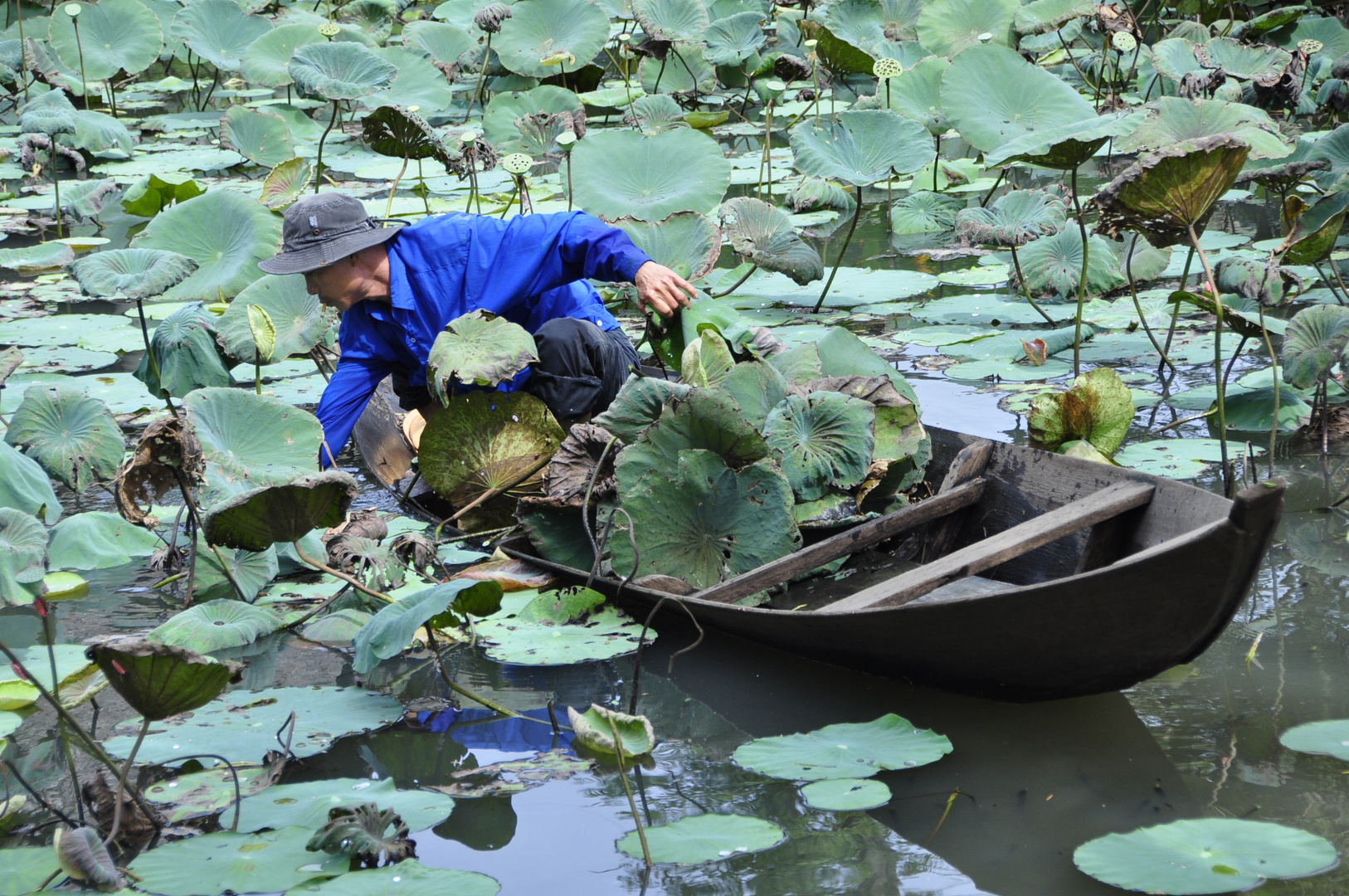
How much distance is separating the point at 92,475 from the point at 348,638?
1.06 metres

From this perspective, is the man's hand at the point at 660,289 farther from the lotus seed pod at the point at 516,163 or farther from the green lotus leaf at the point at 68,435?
the green lotus leaf at the point at 68,435

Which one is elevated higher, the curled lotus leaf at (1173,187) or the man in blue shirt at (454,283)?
the curled lotus leaf at (1173,187)

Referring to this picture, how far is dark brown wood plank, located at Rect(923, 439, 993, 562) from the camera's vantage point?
277 cm

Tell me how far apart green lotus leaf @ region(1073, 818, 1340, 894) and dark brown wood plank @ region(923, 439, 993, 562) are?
1.08 meters

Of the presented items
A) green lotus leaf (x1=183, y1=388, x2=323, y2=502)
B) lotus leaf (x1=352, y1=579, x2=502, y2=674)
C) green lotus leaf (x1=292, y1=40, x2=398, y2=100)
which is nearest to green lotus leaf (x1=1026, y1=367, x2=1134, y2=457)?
lotus leaf (x1=352, y1=579, x2=502, y2=674)

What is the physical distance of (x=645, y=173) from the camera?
4.55 metres

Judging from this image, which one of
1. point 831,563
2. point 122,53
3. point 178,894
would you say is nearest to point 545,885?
point 178,894

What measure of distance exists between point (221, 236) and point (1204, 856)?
12.4 ft

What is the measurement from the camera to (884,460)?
279cm

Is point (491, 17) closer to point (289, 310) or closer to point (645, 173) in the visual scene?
point (645, 173)

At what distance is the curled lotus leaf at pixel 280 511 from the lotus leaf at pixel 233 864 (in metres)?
0.67

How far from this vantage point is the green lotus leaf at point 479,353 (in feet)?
8.77

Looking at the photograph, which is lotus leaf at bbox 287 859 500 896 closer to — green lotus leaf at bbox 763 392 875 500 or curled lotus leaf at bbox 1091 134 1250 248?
green lotus leaf at bbox 763 392 875 500

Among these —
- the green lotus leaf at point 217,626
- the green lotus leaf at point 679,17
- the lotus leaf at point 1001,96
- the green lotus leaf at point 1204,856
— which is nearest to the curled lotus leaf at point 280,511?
the green lotus leaf at point 217,626
